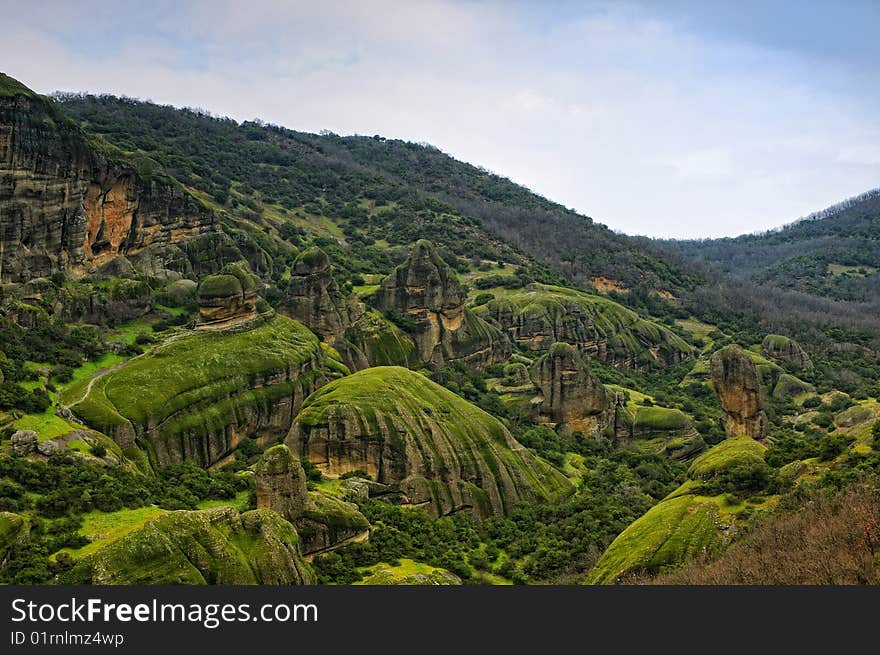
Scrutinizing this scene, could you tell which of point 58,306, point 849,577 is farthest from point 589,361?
point 849,577

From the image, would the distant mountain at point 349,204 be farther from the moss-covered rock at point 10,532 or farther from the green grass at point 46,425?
the moss-covered rock at point 10,532

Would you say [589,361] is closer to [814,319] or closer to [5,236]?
[814,319]

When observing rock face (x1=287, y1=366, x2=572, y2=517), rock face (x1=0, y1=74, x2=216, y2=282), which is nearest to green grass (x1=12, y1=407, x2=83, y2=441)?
A: rock face (x1=287, y1=366, x2=572, y2=517)

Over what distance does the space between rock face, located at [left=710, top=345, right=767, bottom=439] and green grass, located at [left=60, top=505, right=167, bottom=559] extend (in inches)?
1817

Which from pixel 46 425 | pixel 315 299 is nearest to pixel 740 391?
pixel 315 299

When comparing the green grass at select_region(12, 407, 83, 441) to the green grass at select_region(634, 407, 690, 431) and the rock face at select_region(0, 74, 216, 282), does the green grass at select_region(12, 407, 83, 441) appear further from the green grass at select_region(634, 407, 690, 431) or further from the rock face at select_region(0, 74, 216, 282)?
the green grass at select_region(634, 407, 690, 431)

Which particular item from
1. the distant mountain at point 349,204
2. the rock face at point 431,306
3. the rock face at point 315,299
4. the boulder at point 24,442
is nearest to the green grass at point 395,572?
the boulder at point 24,442

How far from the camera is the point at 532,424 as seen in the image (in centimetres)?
7331

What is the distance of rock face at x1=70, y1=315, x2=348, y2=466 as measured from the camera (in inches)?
1916

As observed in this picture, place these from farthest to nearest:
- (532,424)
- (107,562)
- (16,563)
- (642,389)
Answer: (642,389)
(532,424)
(16,563)
(107,562)

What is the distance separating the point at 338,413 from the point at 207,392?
930 centimetres

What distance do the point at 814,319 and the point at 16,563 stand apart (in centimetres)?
14556

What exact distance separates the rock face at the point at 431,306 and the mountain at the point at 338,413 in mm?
244

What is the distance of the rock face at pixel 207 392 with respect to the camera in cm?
4866
